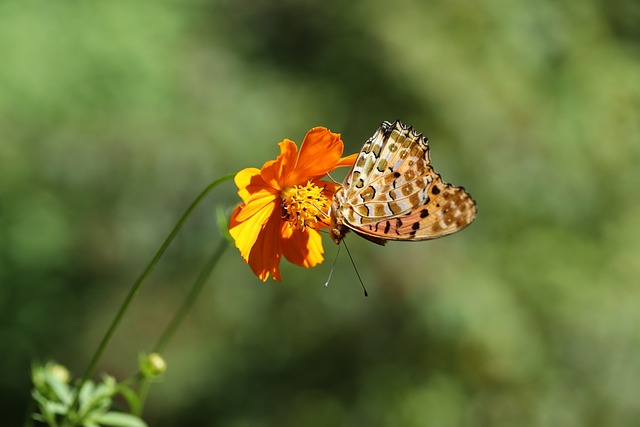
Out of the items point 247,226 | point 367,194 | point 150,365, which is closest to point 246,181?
point 247,226

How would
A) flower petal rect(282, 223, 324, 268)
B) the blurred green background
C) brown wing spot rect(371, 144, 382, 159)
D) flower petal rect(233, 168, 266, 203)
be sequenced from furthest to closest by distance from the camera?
the blurred green background < flower petal rect(282, 223, 324, 268) < brown wing spot rect(371, 144, 382, 159) < flower petal rect(233, 168, 266, 203)

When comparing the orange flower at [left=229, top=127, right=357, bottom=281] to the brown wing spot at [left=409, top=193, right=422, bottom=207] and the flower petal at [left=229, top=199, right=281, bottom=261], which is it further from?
the brown wing spot at [left=409, top=193, right=422, bottom=207]

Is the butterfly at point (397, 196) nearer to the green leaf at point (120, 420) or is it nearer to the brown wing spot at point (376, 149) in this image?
the brown wing spot at point (376, 149)

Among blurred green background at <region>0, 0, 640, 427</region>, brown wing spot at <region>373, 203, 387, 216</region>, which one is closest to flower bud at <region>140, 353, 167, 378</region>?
brown wing spot at <region>373, 203, 387, 216</region>

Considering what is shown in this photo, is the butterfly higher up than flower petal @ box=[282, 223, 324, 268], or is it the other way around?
the butterfly

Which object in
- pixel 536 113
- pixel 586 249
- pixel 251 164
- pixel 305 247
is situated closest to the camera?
pixel 305 247

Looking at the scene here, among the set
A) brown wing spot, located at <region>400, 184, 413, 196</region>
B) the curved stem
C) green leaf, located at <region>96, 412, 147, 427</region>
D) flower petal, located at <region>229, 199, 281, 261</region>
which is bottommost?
green leaf, located at <region>96, 412, 147, 427</region>

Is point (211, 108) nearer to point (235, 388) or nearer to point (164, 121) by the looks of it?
point (164, 121)

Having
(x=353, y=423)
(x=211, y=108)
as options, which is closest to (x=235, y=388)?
(x=353, y=423)

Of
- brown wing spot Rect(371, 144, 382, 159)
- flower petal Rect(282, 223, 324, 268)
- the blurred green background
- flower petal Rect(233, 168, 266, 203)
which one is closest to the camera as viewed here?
flower petal Rect(233, 168, 266, 203)
